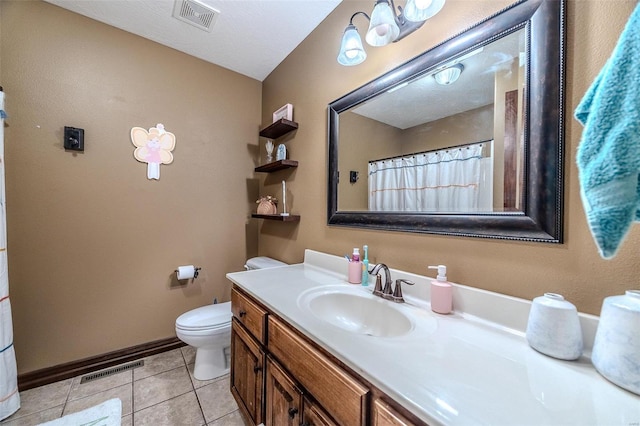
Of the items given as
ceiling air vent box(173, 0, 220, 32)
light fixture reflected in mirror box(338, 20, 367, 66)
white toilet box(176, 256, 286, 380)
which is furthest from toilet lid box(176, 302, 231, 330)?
ceiling air vent box(173, 0, 220, 32)

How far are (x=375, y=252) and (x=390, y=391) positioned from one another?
2.55ft

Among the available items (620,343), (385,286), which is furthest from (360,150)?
(620,343)

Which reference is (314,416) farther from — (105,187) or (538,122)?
(105,187)

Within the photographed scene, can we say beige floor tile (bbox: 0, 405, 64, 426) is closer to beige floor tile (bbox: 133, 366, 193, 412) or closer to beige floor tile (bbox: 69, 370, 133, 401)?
beige floor tile (bbox: 69, 370, 133, 401)

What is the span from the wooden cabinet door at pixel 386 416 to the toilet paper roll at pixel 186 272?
1835mm

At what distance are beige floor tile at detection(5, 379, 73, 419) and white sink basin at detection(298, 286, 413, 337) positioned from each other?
5.54ft

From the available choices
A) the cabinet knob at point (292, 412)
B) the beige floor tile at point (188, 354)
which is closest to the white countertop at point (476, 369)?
the cabinet knob at point (292, 412)

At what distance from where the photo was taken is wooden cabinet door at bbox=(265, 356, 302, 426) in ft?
2.62

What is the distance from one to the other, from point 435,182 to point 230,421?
164 cm

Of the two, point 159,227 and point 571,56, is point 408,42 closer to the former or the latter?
point 571,56

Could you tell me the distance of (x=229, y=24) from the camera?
1.66 m

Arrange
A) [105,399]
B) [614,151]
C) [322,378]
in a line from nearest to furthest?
[614,151] → [322,378] → [105,399]

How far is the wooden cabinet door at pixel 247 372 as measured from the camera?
104 cm

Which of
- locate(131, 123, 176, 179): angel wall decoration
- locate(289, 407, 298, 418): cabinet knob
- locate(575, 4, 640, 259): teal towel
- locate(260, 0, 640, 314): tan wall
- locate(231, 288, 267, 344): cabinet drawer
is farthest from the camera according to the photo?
locate(131, 123, 176, 179): angel wall decoration
